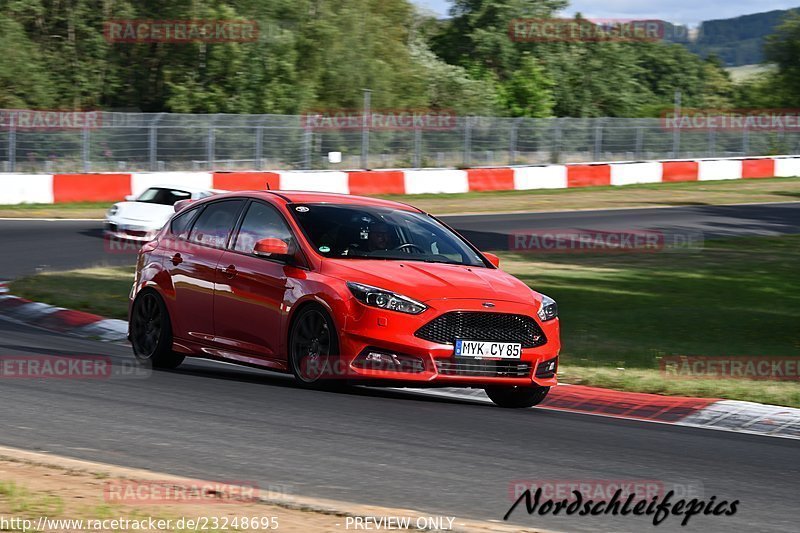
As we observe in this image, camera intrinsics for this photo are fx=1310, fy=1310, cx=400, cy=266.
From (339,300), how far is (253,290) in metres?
1.07

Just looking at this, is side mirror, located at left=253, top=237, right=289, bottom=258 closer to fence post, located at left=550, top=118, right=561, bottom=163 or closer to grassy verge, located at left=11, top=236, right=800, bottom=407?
grassy verge, located at left=11, top=236, right=800, bottom=407

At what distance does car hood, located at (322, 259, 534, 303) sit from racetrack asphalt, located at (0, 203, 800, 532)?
837 mm

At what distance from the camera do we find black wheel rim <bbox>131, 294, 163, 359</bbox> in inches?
440

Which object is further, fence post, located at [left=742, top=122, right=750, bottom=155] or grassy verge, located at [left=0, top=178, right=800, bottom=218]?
fence post, located at [left=742, top=122, right=750, bottom=155]

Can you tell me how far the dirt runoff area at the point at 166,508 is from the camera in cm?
543

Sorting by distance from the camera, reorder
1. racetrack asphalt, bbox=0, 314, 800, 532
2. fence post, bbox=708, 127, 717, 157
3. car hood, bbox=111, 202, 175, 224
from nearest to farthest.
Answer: racetrack asphalt, bbox=0, 314, 800, 532
car hood, bbox=111, 202, 175, 224
fence post, bbox=708, 127, 717, 157

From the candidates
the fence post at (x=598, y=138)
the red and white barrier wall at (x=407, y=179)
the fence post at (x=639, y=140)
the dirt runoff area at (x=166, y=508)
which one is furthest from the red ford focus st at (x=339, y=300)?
the fence post at (x=639, y=140)

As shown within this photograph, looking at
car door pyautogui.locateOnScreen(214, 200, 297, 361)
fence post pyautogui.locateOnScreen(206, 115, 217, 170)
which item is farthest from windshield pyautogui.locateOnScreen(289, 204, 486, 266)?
fence post pyautogui.locateOnScreen(206, 115, 217, 170)

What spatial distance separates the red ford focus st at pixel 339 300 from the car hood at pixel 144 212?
12104 mm

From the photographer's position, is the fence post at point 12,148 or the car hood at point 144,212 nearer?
the car hood at point 144,212

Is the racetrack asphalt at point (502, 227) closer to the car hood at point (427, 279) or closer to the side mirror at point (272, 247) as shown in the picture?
the side mirror at point (272, 247)

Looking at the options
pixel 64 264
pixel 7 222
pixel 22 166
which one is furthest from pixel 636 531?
pixel 22 166

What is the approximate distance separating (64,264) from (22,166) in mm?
12047

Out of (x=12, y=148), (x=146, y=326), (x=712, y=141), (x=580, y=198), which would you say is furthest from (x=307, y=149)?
(x=146, y=326)
